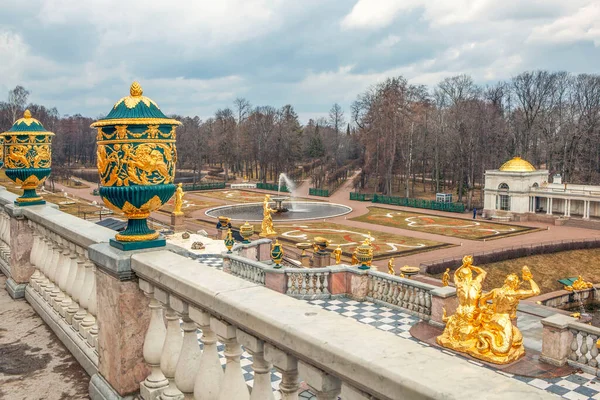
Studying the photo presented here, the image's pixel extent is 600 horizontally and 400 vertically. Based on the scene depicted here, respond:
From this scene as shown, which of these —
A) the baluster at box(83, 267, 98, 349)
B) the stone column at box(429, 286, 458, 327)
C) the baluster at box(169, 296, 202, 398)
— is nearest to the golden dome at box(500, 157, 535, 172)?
the stone column at box(429, 286, 458, 327)

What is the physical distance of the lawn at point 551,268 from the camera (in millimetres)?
27047

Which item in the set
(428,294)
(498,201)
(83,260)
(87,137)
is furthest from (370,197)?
(87,137)

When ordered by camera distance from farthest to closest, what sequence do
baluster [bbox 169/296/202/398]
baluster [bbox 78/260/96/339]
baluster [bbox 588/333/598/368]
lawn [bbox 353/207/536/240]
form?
lawn [bbox 353/207/536/240] → baluster [bbox 588/333/598/368] → baluster [bbox 78/260/96/339] → baluster [bbox 169/296/202/398]

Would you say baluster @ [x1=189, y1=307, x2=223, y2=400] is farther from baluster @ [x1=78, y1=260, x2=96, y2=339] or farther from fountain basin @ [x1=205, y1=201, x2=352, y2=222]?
fountain basin @ [x1=205, y1=201, x2=352, y2=222]

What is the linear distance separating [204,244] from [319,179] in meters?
48.7

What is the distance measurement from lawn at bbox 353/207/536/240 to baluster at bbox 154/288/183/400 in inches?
1346

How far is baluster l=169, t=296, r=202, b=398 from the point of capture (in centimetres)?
337

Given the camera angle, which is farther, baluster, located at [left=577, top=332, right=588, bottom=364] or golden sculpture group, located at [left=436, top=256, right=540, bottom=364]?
golden sculpture group, located at [left=436, top=256, right=540, bottom=364]

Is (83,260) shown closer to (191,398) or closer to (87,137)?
(191,398)

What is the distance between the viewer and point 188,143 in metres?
85.0

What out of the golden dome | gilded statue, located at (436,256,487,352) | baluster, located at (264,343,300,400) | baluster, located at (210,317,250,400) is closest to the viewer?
baluster, located at (264,343,300,400)

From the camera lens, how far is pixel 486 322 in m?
11.6

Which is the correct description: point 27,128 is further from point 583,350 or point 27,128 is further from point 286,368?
point 583,350

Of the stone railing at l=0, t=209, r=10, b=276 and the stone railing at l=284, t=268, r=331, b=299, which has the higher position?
the stone railing at l=0, t=209, r=10, b=276
